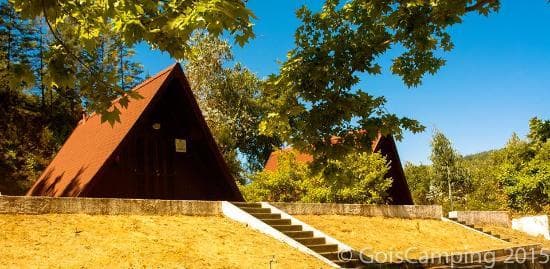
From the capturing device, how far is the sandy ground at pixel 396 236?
1561cm

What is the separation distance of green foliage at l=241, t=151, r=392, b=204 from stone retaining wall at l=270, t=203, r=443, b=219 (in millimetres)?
2150

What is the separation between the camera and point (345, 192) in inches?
915

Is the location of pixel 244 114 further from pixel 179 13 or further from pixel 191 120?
pixel 179 13

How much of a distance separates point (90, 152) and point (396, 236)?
11.6 m

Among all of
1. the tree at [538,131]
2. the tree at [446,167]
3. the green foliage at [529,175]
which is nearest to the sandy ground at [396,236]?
the green foliage at [529,175]

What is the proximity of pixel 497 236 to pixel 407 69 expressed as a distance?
14.9 metres

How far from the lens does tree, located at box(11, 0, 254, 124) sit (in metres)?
5.42

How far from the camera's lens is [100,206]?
484 inches

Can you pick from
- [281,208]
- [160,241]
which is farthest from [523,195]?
[160,241]

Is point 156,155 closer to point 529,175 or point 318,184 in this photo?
point 318,184

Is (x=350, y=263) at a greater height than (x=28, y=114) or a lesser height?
lesser

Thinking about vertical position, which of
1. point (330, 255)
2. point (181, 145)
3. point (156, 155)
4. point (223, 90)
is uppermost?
point (223, 90)

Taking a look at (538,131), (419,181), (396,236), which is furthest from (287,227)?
(419,181)

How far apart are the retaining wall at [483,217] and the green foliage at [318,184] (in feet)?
13.2
